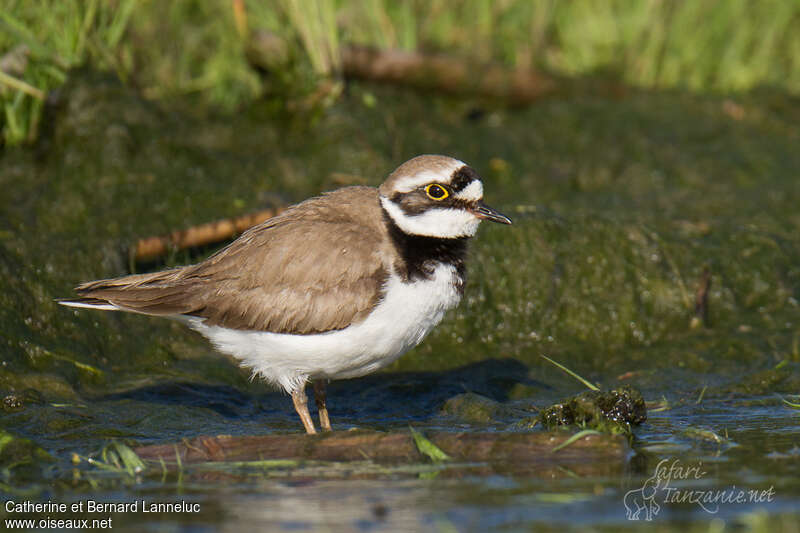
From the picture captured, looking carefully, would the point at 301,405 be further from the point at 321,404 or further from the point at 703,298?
the point at 703,298

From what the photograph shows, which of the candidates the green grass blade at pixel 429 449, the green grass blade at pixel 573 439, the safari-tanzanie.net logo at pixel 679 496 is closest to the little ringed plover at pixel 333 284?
the green grass blade at pixel 429 449

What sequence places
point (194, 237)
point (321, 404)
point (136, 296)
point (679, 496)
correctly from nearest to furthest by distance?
1. point (679, 496)
2. point (136, 296)
3. point (321, 404)
4. point (194, 237)

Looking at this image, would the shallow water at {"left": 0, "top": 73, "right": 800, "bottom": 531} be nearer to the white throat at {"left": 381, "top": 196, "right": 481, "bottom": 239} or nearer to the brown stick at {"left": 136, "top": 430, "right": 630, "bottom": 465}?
the brown stick at {"left": 136, "top": 430, "right": 630, "bottom": 465}

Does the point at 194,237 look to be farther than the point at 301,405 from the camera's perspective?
Yes

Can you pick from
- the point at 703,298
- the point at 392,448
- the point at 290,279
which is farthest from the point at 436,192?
the point at 703,298

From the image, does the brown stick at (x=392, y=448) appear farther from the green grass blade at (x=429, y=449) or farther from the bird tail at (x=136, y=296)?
the bird tail at (x=136, y=296)

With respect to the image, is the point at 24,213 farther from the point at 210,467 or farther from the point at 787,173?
the point at 787,173

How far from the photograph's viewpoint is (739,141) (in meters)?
11.3

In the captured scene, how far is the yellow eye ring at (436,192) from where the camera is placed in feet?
22.6

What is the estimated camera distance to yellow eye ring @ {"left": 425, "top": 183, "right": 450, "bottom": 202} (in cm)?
689

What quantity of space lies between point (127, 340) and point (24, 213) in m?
1.75

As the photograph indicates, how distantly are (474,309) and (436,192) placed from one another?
1948 millimetres

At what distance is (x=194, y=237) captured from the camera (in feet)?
28.8

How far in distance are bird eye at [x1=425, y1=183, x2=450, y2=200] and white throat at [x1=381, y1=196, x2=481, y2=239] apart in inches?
3.4
